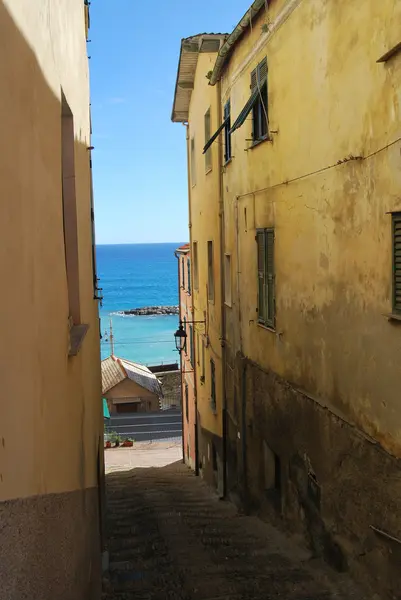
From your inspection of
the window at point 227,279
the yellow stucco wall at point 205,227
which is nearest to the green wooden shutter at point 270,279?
the window at point 227,279

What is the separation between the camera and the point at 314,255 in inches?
353

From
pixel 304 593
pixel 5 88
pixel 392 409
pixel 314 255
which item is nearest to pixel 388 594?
pixel 304 593

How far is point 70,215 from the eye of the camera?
7.61 metres

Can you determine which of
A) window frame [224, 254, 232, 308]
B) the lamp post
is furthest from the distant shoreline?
window frame [224, 254, 232, 308]

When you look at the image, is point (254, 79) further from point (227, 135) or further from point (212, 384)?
point (212, 384)

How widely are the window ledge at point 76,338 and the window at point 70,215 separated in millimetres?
221

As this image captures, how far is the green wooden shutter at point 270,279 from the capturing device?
1108cm

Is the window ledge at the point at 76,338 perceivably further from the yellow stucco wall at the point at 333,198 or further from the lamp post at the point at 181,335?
the lamp post at the point at 181,335

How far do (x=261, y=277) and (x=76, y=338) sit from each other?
18.3 feet

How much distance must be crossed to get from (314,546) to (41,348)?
624 centimetres

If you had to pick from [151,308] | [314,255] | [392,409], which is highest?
[314,255]

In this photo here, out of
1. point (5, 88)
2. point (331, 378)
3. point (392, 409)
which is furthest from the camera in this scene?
point (331, 378)

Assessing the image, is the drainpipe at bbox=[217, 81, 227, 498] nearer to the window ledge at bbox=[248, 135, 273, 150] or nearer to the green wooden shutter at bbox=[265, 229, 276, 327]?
the window ledge at bbox=[248, 135, 273, 150]

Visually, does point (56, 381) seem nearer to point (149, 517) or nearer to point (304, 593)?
point (304, 593)
